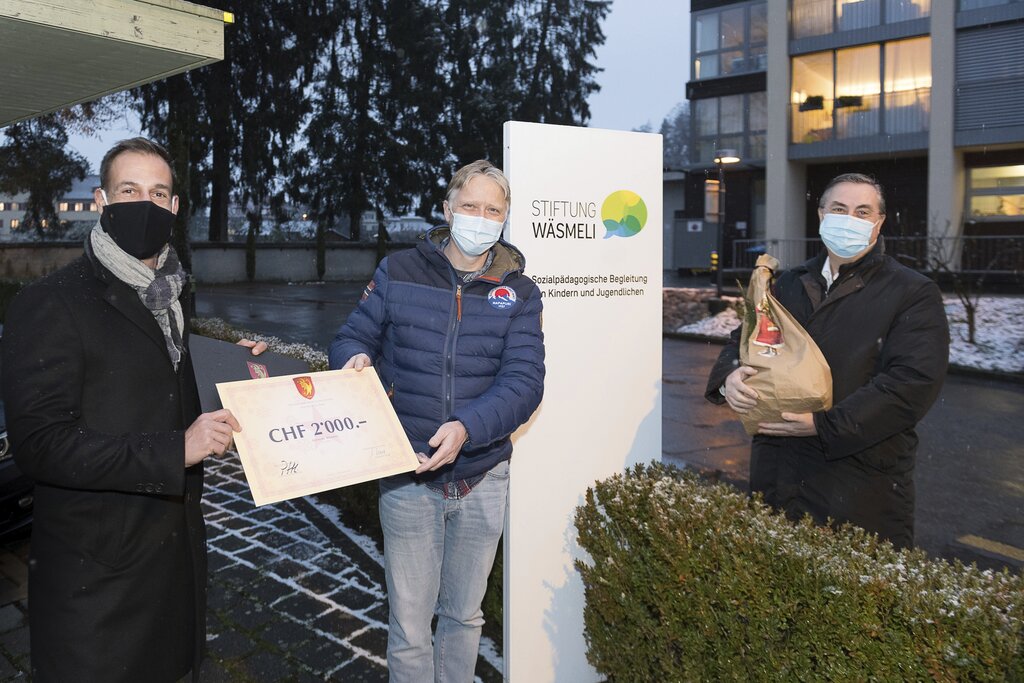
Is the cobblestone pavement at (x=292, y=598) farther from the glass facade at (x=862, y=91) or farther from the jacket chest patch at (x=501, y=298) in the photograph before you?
the glass facade at (x=862, y=91)

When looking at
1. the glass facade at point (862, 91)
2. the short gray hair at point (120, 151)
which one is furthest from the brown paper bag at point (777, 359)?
the glass facade at point (862, 91)

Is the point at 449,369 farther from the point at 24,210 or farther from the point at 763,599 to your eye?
the point at 24,210

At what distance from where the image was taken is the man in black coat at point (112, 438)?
6.94 feet

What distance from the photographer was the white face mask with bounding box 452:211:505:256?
290cm

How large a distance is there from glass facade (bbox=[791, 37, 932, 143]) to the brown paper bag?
26206mm

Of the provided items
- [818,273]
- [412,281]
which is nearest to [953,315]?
[818,273]

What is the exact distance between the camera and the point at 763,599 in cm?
250

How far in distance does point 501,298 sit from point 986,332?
16.1m

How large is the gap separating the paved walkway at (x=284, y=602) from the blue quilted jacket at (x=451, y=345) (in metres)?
1.69

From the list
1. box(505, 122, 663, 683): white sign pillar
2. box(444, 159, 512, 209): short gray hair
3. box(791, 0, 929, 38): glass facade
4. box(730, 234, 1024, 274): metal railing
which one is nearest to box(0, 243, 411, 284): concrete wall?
box(791, 0, 929, 38): glass facade

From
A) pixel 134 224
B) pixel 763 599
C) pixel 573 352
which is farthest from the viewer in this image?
pixel 573 352

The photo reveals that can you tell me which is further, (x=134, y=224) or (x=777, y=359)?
(x=777, y=359)

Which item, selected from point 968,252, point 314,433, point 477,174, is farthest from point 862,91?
point 314,433

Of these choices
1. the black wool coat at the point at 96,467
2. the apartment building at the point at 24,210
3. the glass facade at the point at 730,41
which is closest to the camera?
the black wool coat at the point at 96,467
